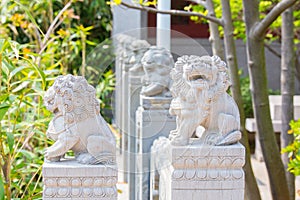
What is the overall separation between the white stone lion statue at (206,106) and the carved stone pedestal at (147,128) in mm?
507

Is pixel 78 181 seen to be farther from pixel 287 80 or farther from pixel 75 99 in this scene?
pixel 287 80

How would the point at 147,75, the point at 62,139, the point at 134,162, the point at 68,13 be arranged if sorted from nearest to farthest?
the point at 62,139, the point at 134,162, the point at 147,75, the point at 68,13

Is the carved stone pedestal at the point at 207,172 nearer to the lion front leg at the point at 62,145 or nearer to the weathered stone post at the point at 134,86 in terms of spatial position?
the lion front leg at the point at 62,145

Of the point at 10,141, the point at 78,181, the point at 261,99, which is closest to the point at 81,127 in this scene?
the point at 78,181

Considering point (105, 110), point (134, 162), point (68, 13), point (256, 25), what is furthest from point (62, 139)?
point (68, 13)

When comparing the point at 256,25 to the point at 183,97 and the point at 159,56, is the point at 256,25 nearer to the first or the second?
the point at 159,56

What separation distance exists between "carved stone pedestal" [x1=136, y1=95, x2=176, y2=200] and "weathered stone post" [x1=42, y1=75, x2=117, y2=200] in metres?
0.64

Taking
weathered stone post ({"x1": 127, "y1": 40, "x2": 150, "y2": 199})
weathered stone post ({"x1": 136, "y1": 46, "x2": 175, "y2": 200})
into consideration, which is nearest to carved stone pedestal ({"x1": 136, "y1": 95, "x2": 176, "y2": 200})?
weathered stone post ({"x1": 136, "y1": 46, "x2": 175, "y2": 200})

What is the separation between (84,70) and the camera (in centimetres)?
465

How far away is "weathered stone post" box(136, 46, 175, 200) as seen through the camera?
10.6 feet

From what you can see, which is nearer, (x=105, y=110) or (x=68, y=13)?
(x=105, y=110)

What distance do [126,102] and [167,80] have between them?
1.28 meters

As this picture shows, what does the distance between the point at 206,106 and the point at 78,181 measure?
0.54 metres

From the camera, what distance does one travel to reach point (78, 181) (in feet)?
7.13
